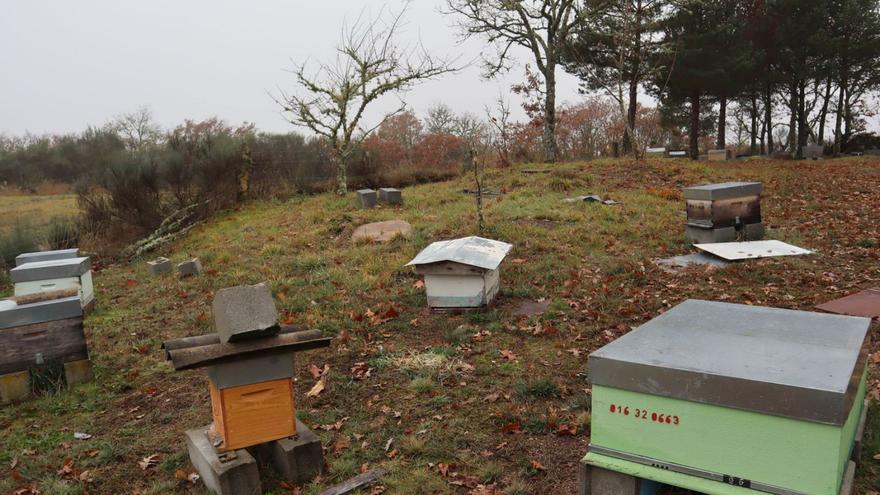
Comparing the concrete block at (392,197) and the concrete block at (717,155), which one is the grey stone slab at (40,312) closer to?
the concrete block at (392,197)

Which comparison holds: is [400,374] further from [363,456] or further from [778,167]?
[778,167]

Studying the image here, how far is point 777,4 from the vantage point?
27969 millimetres

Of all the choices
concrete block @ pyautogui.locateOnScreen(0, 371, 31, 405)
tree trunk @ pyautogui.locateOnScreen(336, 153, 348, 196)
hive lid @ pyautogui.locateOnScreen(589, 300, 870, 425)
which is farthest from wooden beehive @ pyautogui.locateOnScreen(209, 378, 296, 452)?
tree trunk @ pyautogui.locateOnScreen(336, 153, 348, 196)

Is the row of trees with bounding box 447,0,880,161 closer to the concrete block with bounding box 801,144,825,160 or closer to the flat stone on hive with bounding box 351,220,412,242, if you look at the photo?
the concrete block with bounding box 801,144,825,160

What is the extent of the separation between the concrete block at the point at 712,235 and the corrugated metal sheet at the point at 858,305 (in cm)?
265

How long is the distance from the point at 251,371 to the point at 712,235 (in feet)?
26.2

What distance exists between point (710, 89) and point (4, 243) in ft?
88.6

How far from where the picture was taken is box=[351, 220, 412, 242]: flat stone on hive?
11.8 m

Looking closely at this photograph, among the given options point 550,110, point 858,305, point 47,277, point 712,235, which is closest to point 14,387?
point 47,277

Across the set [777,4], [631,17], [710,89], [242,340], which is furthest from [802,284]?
[777,4]

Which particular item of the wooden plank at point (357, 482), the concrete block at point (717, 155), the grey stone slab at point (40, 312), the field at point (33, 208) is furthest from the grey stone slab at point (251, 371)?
the concrete block at point (717, 155)

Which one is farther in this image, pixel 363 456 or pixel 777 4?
pixel 777 4

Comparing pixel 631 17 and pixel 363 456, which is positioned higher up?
pixel 631 17

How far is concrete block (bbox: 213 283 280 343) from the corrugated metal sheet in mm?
5812
